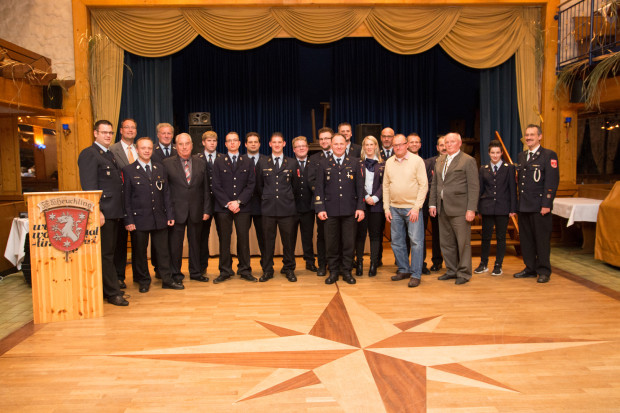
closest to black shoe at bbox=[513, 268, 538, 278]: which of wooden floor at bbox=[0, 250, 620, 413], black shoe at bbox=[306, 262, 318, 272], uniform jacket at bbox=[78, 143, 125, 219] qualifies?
wooden floor at bbox=[0, 250, 620, 413]

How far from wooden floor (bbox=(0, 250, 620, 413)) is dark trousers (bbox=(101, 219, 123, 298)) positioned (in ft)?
0.72

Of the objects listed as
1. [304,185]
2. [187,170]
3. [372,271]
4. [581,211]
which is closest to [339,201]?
[304,185]

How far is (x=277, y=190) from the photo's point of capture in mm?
4441

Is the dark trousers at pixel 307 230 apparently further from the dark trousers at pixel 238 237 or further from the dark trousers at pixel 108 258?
the dark trousers at pixel 108 258

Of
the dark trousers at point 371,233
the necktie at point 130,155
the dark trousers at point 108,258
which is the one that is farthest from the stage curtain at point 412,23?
the dark trousers at point 108,258

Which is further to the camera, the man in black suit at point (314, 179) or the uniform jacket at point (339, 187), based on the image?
the man in black suit at point (314, 179)

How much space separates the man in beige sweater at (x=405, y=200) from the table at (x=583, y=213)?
7.15 ft

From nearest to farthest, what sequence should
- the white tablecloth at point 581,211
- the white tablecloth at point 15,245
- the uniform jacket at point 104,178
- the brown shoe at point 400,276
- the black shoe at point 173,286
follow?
the uniform jacket at point 104,178 → the black shoe at point 173,286 → the brown shoe at point 400,276 → the white tablecloth at point 15,245 → the white tablecloth at point 581,211

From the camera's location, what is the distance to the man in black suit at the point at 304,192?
186 inches

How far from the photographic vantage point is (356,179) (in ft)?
14.3

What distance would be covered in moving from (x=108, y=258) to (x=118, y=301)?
0.36 metres

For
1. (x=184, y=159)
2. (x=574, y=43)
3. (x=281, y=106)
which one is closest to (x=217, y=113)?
(x=281, y=106)

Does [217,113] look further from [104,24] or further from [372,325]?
[372,325]

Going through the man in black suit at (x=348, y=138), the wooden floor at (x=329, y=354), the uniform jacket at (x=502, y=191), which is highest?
the man in black suit at (x=348, y=138)
